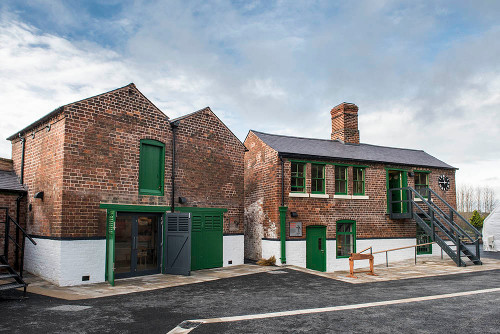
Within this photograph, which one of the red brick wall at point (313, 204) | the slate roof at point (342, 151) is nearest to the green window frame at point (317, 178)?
the red brick wall at point (313, 204)

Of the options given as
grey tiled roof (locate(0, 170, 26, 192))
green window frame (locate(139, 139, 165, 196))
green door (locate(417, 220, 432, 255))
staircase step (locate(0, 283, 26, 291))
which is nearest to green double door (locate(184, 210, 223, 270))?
green window frame (locate(139, 139, 165, 196))

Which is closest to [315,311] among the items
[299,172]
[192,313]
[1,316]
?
[192,313]

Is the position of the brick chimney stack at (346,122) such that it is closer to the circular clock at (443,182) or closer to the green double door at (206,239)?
the circular clock at (443,182)

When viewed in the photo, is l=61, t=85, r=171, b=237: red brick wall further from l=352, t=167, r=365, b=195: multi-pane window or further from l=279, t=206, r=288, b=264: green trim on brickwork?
l=352, t=167, r=365, b=195: multi-pane window

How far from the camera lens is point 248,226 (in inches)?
740

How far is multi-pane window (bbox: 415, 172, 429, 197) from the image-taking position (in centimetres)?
1991

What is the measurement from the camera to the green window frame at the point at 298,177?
56.2 ft

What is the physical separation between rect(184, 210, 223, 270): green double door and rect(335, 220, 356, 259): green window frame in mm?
5901

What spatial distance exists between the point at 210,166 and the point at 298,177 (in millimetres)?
4218

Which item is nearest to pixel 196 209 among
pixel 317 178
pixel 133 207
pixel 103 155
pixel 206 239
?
pixel 206 239

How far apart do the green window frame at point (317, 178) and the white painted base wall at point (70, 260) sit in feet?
31.1

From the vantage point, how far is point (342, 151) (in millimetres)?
19016

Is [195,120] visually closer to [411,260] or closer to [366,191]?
[366,191]

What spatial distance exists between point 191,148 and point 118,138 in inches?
117
